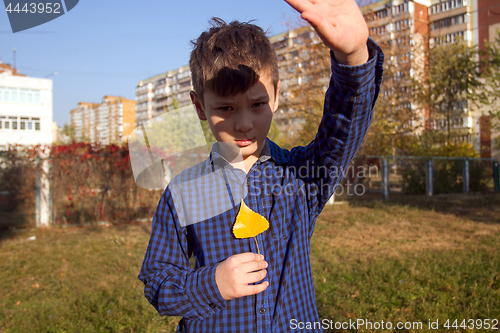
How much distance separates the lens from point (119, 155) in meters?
8.63

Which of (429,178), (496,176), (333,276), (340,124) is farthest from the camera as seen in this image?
(496,176)

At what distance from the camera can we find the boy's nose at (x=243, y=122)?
1010mm

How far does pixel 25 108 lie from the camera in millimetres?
39406

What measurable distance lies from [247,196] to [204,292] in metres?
0.31

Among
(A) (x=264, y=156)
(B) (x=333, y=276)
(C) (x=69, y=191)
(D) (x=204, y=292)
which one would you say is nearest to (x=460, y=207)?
(B) (x=333, y=276)

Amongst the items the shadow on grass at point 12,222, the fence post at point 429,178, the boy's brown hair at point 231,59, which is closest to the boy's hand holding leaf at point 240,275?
the boy's brown hair at point 231,59

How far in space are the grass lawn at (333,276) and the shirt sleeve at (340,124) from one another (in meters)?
2.39

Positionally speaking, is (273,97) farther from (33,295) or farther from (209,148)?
(33,295)

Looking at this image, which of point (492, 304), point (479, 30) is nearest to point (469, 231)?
point (492, 304)

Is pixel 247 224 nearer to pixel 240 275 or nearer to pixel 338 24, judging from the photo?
pixel 240 275

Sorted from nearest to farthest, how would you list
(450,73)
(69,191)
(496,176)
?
(69,191) → (496,176) → (450,73)

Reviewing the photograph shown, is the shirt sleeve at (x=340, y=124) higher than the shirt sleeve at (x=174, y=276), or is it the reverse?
the shirt sleeve at (x=340, y=124)

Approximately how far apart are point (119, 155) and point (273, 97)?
26.7 feet

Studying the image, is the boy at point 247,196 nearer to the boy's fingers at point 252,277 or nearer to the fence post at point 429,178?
the boy's fingers at point 252,277
